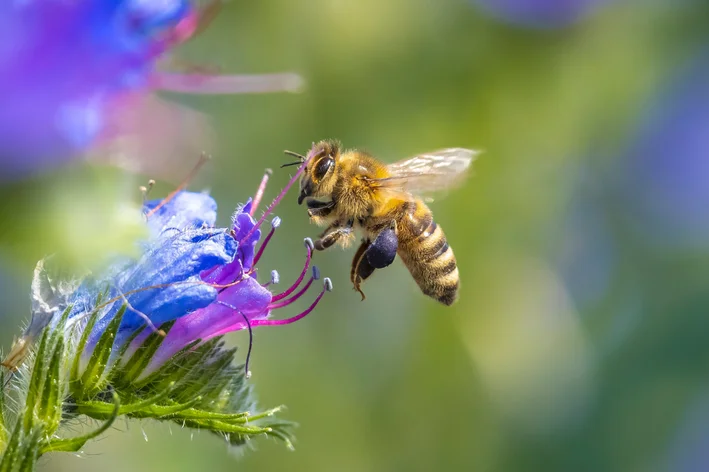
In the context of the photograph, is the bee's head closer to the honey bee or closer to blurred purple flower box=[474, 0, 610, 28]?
the honey bee

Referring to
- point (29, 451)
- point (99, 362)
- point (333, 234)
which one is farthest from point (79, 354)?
point (333, 234)

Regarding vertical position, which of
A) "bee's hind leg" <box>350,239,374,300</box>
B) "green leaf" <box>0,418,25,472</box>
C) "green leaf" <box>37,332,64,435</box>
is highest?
"bee's hind leg" <box>350,239,374,300</box>

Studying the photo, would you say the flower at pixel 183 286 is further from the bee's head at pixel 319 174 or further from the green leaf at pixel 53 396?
the bee's head at pixel 319 174

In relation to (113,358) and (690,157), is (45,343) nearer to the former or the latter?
(113,358)

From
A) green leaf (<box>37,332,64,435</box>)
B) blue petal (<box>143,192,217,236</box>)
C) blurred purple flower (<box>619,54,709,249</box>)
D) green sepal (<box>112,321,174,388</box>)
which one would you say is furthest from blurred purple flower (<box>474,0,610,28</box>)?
green leaf (<box>37,332,64,435</box>)

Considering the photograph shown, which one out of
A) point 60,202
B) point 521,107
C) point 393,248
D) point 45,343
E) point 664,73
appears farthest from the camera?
point 664,73

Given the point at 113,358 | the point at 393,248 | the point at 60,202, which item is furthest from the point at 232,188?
the point at 60,202
